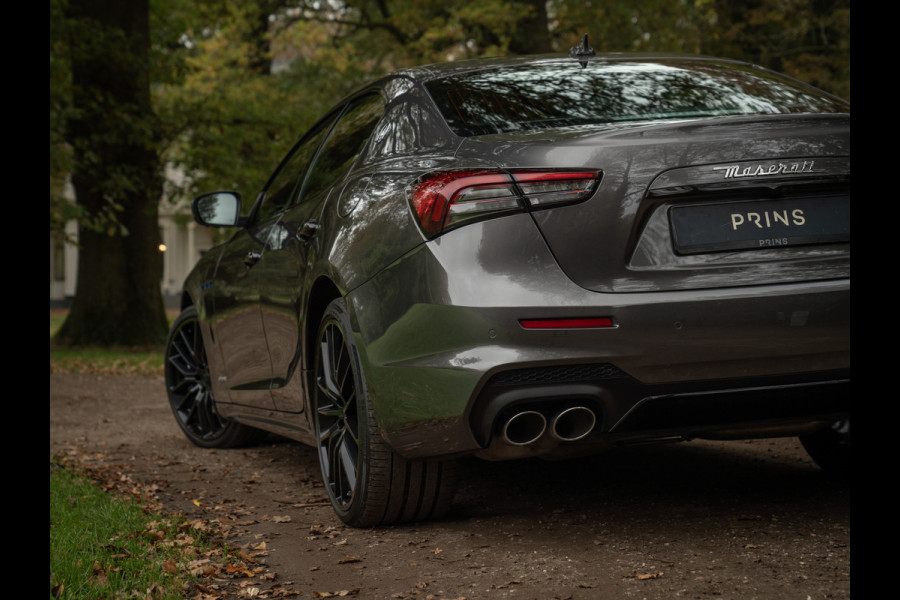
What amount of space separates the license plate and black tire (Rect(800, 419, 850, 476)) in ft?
5.49

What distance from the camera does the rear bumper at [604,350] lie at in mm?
3420

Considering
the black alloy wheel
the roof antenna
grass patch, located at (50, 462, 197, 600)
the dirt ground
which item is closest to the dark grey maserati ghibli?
the black alloy wheel

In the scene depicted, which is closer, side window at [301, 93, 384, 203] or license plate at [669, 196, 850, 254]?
license plate at [669, 196, 850, 254]

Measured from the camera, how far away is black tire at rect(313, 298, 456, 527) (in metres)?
4.01

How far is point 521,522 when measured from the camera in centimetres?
431

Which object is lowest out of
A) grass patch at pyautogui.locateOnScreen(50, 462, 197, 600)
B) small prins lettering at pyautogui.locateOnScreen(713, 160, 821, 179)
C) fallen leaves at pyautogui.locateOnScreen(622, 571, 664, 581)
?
grass patch at pyautogui.locateOnScreen(50, 462, 197, 600)

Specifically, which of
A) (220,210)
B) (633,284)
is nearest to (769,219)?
(633,284)

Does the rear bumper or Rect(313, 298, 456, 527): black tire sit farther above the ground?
the rear bumper

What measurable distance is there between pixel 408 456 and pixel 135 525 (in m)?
1.36

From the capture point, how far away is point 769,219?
11.5ft

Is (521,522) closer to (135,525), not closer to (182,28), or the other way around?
(135,525)

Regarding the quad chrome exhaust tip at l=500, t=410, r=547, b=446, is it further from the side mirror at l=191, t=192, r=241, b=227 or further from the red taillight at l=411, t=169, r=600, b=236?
the side mirror at l=191, t=192, r=241, b=227

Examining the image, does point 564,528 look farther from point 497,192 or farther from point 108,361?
point 108,361

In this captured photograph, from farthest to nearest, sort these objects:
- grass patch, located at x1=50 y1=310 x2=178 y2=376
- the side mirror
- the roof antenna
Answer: grass patch, located at x1=50 y1=310 x2=178 y2=376 < the side mirror < the roof antenna
